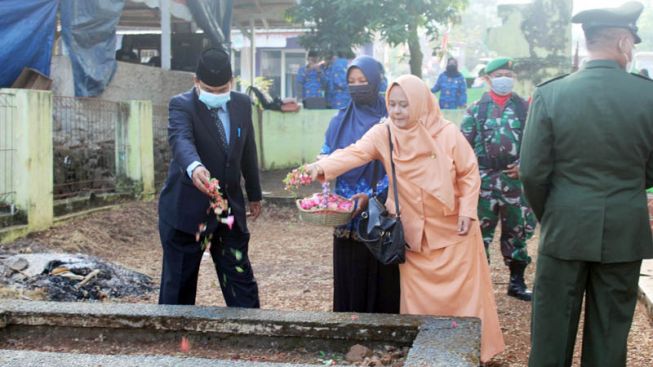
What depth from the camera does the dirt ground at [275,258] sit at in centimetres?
543

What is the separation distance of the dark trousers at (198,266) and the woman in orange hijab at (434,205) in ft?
2.32

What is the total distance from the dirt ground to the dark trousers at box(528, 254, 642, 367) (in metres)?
1.13

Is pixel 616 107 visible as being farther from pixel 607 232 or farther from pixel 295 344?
pixel 295 344

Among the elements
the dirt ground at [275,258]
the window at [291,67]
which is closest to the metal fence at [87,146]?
the dirt ground at [275,258]

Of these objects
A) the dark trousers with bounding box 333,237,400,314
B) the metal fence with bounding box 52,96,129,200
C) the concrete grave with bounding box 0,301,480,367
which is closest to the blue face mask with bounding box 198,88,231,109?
the dark trousers with bounding box 333,237,400,314

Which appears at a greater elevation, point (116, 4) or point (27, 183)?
point (116, 4)

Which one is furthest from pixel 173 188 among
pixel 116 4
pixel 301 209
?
pixel 116 4

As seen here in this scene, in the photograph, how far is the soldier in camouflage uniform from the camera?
6.05 meters

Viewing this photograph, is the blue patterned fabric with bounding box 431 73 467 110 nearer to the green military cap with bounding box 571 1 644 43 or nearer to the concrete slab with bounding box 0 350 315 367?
the green military cap with bounding box 571 1 644 43

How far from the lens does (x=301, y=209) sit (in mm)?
4277

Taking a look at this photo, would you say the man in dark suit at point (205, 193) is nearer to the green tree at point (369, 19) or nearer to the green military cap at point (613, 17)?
the green military cap at point (613, 17)

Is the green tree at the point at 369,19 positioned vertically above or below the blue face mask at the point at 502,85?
above

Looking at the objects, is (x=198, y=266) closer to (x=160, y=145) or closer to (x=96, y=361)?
(x=96, y=361)

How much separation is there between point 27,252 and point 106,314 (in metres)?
3.80
